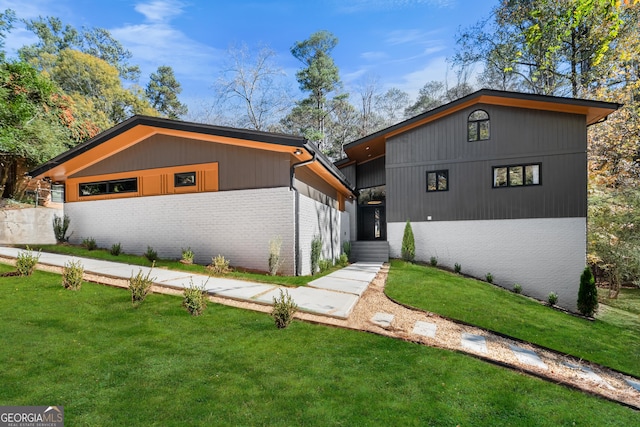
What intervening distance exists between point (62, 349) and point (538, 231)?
14824 millimetres

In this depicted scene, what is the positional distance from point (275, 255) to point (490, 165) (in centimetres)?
1033

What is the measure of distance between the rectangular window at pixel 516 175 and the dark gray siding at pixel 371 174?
5917 mm

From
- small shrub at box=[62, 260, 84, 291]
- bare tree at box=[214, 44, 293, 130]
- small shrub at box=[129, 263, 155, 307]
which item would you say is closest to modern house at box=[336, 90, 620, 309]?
small shrub at box=[129, 263, 155, 307]

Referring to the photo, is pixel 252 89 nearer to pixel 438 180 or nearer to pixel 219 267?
pixel 438 180

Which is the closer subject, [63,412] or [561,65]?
[63,412]

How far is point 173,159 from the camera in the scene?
9828 millimetres

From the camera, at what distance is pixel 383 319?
222 inches

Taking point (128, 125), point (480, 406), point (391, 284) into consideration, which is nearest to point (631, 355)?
point (391, 284)

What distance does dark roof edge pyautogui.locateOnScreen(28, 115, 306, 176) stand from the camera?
25.9ft

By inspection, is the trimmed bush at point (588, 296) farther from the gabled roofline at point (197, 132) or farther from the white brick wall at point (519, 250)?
the gabled roofline at point (197, 132)

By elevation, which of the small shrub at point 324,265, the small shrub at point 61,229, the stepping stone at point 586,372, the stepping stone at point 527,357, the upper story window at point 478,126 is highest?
the upper story window at point 478,126

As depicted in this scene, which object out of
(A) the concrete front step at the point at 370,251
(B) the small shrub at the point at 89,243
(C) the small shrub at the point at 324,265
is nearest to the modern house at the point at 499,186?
(A) the concrete front step at the point at 370,251

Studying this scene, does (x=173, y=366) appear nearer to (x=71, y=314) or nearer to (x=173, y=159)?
(x=71, y=314)

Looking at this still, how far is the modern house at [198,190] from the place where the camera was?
854cm
